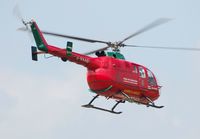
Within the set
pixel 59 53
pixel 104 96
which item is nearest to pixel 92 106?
pixel 104 96

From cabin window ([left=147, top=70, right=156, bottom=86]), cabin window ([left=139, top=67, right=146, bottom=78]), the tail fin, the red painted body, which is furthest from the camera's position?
cabin window ([left=147, top=70, right=156, bottom=86])

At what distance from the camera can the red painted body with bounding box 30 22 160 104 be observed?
6825cm

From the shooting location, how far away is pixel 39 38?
220 ft

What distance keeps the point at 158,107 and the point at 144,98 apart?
4.05 feet

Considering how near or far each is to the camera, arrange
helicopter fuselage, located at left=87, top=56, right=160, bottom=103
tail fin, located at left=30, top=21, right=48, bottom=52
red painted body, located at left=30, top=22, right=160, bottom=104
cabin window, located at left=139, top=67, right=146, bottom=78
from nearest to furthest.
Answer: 1. tail fin, located at left=30, top=21, right=48, bottom=52
2. red painted body, located at left=30, top=22, right=160, bottom=104
3. helicopter fuselage, located at left=87, top=56, right=160, bottom=103
4. cabin window, located at left=139, top=67, right=146, bottom=78

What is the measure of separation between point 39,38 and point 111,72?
5.53 metres

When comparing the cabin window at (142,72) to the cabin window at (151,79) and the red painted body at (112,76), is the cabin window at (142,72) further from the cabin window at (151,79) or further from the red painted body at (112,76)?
the cabin window at (151,79)

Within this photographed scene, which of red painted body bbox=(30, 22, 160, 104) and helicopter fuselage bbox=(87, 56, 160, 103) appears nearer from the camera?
red painted body bbox=(30, 22, 160, 104)

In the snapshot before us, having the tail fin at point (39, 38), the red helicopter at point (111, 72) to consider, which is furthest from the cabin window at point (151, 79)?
the tail fin at point (39, 38)

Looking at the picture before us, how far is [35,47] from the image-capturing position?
67625 millimetres

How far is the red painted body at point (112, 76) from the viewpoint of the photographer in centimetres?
6825

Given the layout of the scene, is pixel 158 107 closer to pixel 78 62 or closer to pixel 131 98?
pixel 131 98

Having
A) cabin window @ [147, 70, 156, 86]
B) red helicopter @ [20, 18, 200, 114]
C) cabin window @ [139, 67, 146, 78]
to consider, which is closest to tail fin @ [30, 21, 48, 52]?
red helicopter @ [20, 18, 200, 114]

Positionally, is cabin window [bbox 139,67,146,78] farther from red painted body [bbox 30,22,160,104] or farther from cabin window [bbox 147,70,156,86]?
cabin window [bbox 147,70,156,86]
